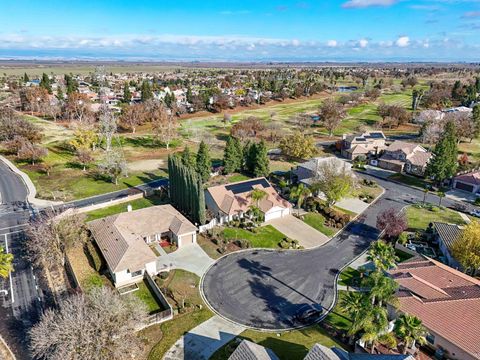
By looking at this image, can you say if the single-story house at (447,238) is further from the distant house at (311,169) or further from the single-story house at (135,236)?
the single-story house at (135,236)

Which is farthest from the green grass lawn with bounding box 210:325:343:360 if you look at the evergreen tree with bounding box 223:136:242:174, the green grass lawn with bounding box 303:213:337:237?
the evergreen tree with bounding box 223:136:242:174

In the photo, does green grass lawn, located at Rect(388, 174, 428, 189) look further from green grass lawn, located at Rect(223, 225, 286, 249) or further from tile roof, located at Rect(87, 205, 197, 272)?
tile roof, located at Rect(87, 205, 197, 272)

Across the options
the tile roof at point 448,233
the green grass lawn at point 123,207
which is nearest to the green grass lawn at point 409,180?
the tile roof at point 448,233

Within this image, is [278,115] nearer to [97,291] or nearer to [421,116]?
[421,116]

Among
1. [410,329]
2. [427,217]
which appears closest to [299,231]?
[427,217]

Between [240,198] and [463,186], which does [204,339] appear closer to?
[240,198]
